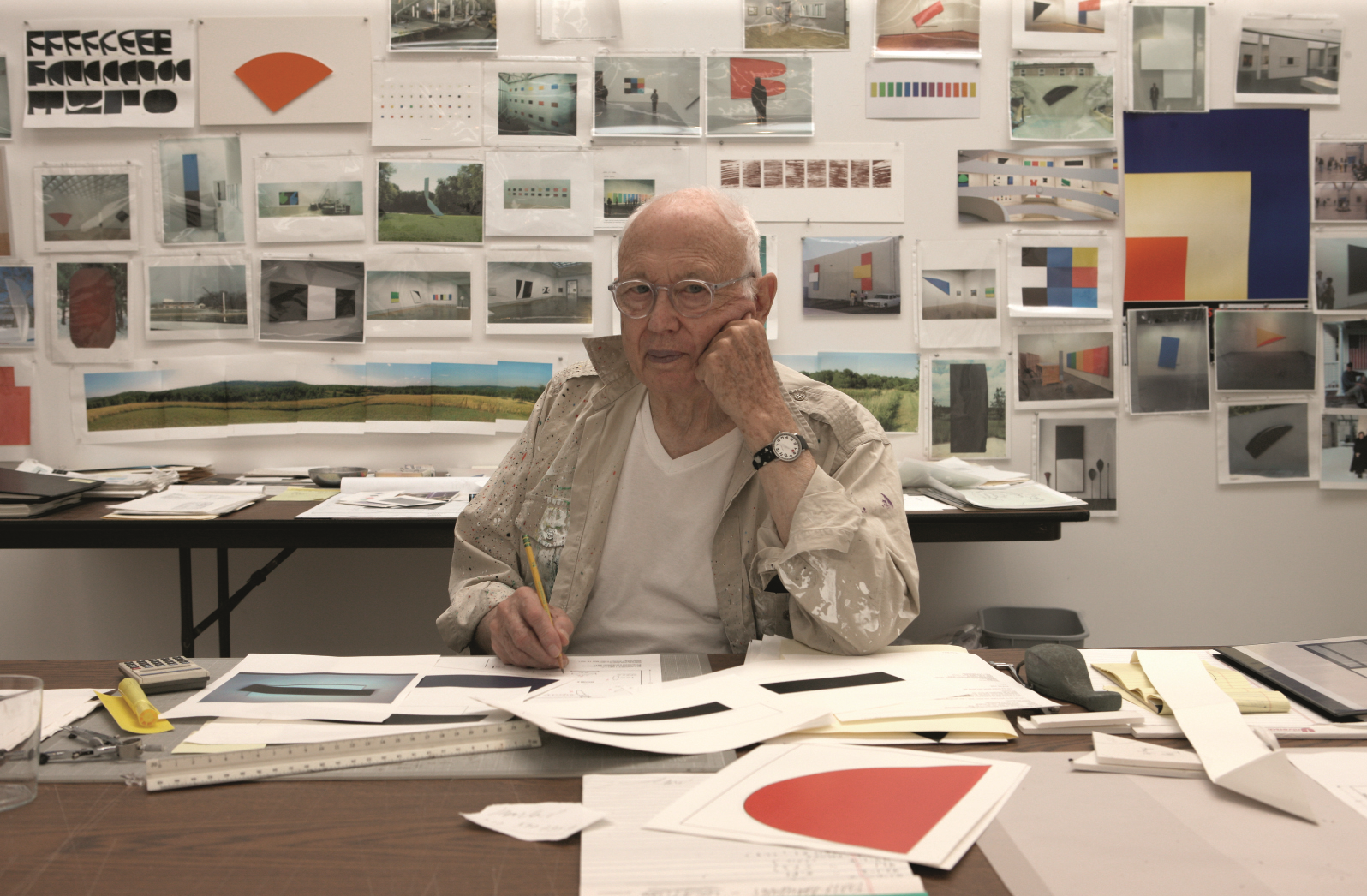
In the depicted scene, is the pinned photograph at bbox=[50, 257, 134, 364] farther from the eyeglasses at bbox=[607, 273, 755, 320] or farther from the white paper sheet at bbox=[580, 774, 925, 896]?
the white paper sheet at bbox=[580, 774, 925, 896]

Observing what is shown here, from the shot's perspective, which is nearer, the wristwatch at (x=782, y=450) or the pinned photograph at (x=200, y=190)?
the wristwatch at (x=782, y=450)

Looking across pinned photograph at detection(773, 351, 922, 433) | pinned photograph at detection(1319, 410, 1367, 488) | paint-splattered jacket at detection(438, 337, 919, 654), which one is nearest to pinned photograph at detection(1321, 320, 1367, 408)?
pinned photograph at detection(1319, 410, 1367, 488)

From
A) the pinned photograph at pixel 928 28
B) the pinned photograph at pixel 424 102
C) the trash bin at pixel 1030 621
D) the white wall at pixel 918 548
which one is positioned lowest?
the trash bin at pixel 1030 621

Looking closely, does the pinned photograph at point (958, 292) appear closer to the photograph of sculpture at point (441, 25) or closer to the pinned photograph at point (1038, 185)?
the pinned photograph at point (1038, 185)

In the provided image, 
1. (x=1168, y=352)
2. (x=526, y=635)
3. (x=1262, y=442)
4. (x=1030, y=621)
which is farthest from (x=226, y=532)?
(x=1262, y=442)

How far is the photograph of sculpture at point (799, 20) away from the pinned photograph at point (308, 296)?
4.40 ft

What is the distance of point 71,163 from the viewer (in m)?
2.67

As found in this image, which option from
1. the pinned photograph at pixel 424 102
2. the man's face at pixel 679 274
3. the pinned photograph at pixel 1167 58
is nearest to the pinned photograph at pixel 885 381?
the pinned photograph at pixel 1167 58

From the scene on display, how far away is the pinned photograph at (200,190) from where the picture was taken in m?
2.67

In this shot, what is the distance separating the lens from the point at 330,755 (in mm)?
839

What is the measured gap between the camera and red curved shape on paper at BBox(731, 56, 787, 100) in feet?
8.79

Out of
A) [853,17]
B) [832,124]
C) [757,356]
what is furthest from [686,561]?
[853,17]

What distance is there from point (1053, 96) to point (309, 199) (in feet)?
7.10

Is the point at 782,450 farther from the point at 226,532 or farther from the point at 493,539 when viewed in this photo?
the point at 226,532
